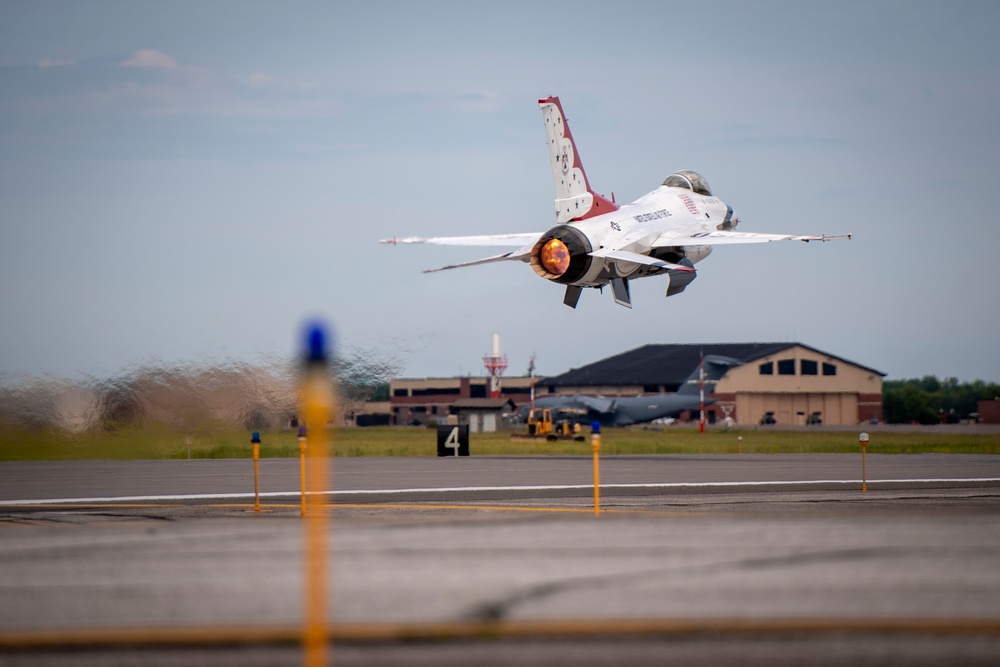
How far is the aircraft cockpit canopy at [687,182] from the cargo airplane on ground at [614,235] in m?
0.04

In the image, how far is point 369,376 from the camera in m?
34.7

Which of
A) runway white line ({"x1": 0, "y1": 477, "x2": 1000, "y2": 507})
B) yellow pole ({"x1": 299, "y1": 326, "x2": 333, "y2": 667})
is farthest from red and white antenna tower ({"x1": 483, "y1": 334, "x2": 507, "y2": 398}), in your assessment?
yellow pole ({"x1": 299, "y1": 326, "x2": 333, "y2": 667})

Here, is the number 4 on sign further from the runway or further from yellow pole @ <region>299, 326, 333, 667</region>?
yellow pole @ <region>299, 326, 333, 667</region>

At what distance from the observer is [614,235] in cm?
3912

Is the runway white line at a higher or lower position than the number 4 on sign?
lower

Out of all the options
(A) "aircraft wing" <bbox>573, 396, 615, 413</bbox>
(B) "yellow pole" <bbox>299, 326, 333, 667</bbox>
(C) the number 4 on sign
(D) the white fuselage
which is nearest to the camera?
(B) "yellow pole" <bbox>299, 326, 333, 667</bbox>

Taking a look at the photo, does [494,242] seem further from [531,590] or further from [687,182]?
[531,590]

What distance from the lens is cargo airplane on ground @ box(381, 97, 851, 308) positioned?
1507 inches

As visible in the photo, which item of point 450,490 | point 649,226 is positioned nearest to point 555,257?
point 649,226

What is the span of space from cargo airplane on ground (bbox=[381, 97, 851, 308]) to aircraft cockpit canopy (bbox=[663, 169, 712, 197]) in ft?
0.13

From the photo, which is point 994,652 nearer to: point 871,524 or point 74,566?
point 871,524

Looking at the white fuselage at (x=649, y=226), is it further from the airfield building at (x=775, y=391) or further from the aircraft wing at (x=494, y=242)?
the airfield building at (x=775, y=391)

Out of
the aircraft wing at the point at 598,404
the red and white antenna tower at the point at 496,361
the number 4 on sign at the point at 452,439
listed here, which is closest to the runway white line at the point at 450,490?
the number 4 on sign at the point at 452,439

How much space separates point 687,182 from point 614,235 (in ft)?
20.6
